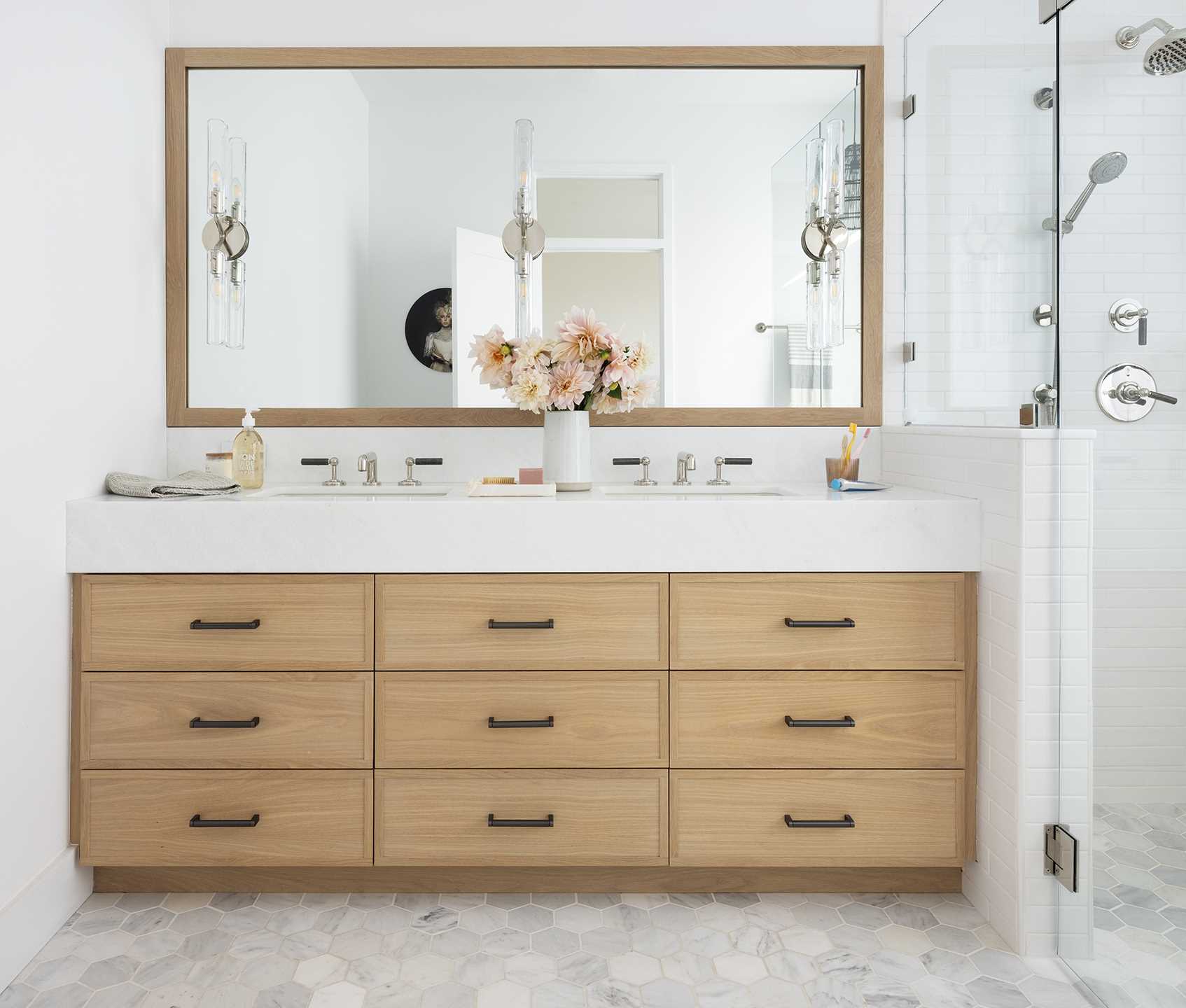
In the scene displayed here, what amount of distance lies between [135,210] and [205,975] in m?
1.72

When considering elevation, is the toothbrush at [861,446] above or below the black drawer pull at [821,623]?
above

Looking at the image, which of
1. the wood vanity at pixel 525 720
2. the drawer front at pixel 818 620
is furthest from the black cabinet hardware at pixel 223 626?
the drawer front at pixel 818 620

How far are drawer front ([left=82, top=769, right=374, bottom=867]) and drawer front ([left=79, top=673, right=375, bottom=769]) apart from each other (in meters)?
0.03

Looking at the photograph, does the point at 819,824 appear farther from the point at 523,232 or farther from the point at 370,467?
the point at 523,232

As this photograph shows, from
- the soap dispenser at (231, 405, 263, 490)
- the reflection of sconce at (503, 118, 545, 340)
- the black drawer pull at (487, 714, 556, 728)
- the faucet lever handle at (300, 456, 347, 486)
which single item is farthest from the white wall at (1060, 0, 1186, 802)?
→ the soap dispenser at (231, 405, 263, 490)

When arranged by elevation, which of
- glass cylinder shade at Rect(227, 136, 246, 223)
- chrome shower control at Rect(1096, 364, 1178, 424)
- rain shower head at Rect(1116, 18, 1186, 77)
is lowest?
chrome shower control at Rect(1096, 364, 1178, 424)

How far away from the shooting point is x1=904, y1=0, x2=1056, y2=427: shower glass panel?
1.75m

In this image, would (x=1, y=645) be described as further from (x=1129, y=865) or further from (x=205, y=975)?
(x=1129, y=865)

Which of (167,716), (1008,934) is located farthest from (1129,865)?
(167,716)

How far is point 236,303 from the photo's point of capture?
7.57ft

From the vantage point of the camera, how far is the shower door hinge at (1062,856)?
1.59 m

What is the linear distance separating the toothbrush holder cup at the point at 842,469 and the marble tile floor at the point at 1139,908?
0.94 metres

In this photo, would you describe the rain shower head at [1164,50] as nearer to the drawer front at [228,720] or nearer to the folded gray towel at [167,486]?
the drawer front at [228,720]

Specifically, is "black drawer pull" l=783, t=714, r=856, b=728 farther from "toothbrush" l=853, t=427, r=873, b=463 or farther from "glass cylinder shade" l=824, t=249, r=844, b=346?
"glass cylinder shade" l=824, t=249, r=844, b=346
